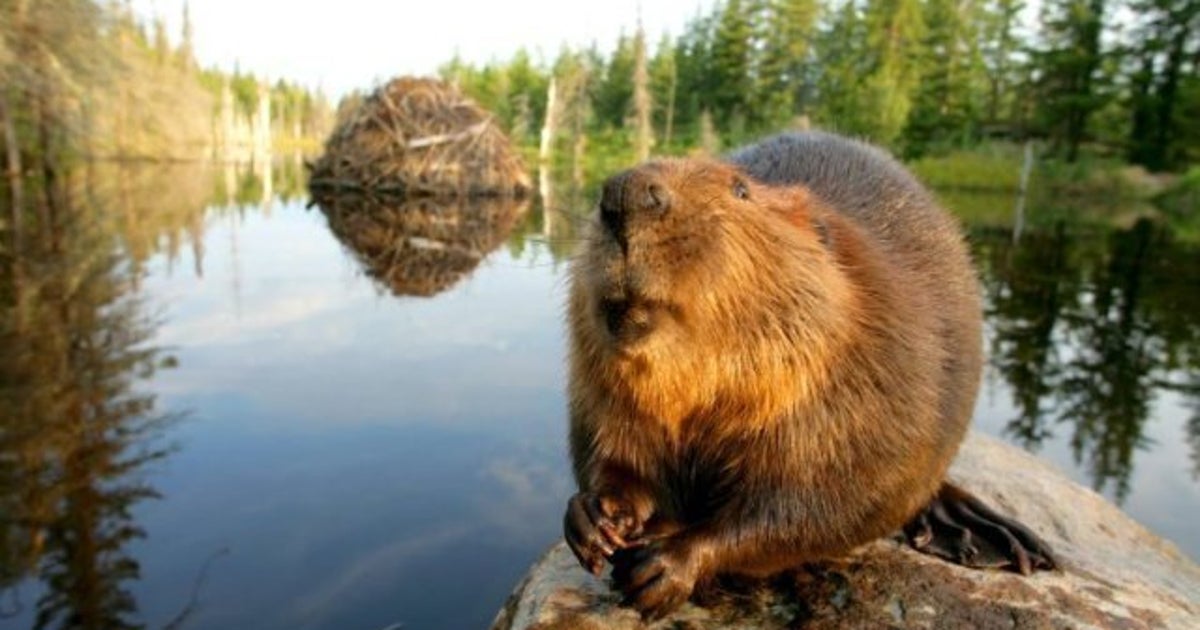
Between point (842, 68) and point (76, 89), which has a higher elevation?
point (842, 68)

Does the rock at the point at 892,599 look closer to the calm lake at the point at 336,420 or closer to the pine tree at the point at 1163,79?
the calm lake at the point at 336,420

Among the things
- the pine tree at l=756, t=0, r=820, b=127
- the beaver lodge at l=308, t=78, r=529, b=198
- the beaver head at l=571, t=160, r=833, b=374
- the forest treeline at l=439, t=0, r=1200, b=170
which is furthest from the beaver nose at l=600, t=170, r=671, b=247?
the pine tree at l=756, t=0, r=820, b=127

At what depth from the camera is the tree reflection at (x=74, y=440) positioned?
10.9ft

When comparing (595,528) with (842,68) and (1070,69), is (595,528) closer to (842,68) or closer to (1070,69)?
(1070,69)

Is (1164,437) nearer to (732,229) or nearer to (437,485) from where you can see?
(437,485)

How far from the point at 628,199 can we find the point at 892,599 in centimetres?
139

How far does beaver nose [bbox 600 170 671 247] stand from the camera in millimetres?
1611

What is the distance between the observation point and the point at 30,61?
661 inches

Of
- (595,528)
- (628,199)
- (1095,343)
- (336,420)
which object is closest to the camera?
(628,199)

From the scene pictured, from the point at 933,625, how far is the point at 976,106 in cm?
4580

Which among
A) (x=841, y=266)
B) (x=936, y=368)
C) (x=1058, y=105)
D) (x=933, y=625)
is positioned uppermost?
(x=1058, y=105)

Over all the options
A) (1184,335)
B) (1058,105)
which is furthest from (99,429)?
(1058,105)

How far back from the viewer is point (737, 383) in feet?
6.11

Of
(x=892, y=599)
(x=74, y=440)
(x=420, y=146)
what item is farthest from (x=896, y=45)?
(x=892, y=599)
